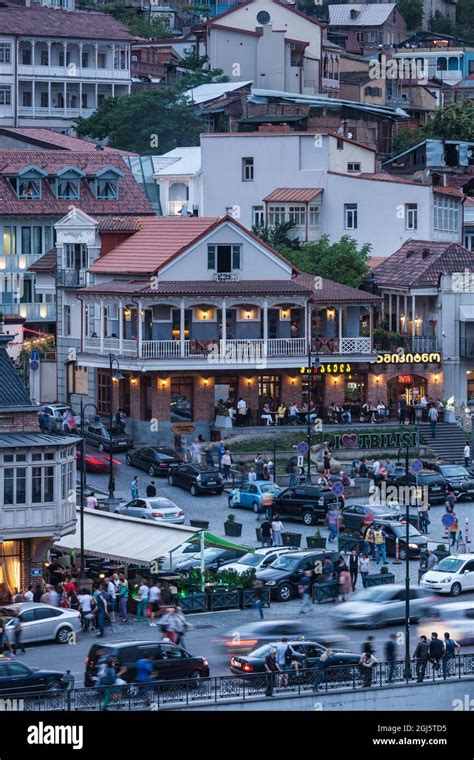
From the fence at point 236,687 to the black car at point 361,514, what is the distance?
19.6 m

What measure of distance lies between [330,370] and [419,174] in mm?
32340

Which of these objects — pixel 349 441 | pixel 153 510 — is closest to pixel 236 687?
pixel 153 510

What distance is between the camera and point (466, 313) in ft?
359

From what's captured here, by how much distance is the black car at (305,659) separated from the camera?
6316cm

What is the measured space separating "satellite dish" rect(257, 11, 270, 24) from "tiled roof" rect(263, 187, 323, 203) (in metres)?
40.4

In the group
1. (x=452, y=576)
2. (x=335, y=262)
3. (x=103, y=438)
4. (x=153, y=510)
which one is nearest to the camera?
(x=452, y=576)

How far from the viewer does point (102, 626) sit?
70438mm

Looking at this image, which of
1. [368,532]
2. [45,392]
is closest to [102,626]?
[368,532]

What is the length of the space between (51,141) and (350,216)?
811 inches

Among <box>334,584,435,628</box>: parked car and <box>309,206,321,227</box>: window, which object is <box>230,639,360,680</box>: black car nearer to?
<box>334,584,435,628</box>: parked car

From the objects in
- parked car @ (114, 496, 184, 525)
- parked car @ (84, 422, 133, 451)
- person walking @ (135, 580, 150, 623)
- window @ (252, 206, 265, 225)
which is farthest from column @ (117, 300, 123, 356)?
person walking @ (135, 580, 150, 623)

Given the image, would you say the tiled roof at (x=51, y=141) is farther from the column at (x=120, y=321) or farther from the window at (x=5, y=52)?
the column at (x=120, y=321)

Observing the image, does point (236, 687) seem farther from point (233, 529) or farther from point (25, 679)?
point (233, 529)

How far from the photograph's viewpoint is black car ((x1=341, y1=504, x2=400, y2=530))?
8519cm
